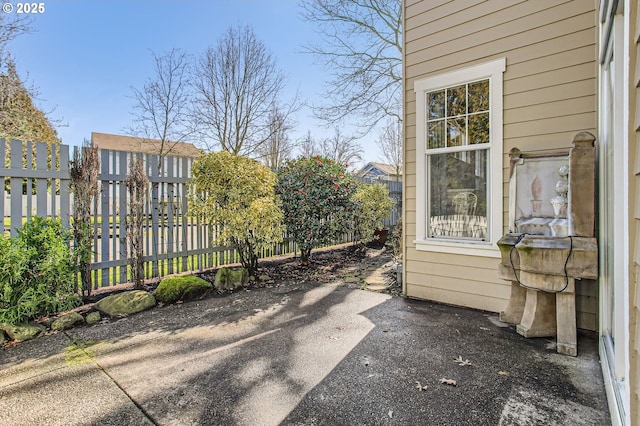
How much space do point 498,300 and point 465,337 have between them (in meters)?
0.90

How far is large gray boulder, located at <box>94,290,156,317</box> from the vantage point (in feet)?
11.6

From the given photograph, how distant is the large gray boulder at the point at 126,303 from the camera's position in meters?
3.55

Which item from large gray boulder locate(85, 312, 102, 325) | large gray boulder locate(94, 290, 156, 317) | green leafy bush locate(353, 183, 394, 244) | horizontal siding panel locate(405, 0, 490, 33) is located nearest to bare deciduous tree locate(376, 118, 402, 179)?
green leafy bush locate(353, 183, 394, 244)

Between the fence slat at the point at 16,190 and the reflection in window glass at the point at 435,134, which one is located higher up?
the reflection in window glass at the point at 435,134

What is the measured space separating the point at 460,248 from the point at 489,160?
3.51 ft

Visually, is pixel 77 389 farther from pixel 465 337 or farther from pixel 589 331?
pixel 589 331

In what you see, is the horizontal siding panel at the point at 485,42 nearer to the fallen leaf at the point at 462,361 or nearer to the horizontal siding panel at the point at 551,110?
the horizontal siding panel at the point at 551,110

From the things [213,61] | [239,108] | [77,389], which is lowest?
[77,389]

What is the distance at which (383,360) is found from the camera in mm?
2490

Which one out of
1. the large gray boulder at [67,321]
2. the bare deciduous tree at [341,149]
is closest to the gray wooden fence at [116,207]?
the large gray boulder at [67,321]

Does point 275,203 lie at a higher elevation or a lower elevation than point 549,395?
higher

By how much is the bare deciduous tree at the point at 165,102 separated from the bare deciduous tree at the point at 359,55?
14.4 ft

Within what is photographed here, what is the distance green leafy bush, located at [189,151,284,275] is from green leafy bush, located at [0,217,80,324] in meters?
1.66

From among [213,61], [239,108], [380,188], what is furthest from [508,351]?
[213,61]
